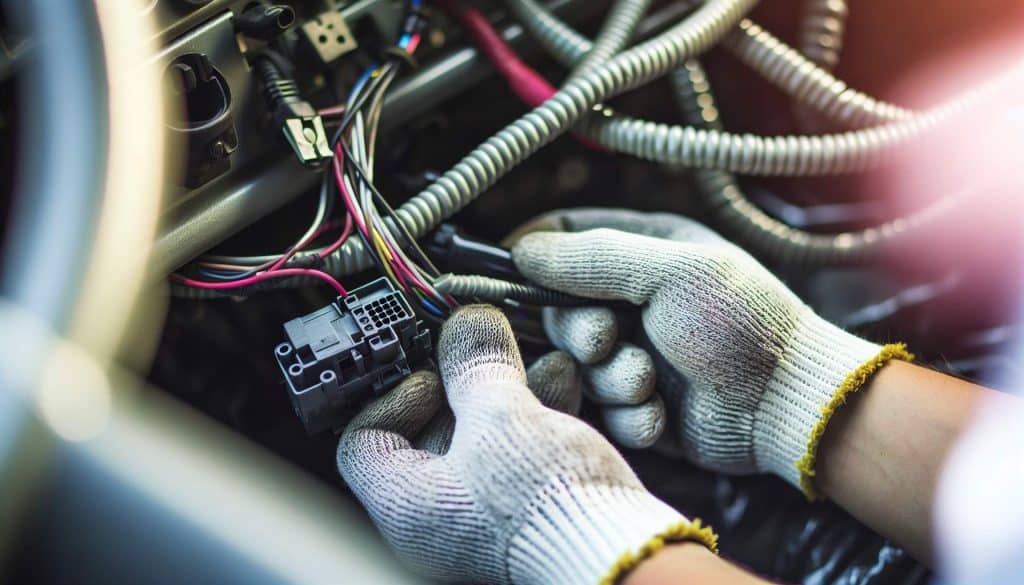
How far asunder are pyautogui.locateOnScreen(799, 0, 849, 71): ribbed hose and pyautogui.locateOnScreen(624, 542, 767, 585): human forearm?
84cm

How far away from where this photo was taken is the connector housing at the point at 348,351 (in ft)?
2.45

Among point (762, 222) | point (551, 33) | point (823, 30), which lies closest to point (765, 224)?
point (762, 222)

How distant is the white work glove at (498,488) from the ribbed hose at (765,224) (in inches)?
22.6

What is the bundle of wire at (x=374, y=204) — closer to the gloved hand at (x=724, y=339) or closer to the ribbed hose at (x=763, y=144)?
the gloved hand at (x=724, y=339)

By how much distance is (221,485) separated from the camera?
0.51 m

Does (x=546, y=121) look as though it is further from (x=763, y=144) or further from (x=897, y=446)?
(x=897, y=446)

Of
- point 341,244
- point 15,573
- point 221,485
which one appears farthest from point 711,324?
point 15,573

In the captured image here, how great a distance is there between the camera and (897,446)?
790 millimetres

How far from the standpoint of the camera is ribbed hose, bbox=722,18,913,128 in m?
1.10

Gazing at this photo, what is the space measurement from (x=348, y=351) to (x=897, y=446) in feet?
1.78

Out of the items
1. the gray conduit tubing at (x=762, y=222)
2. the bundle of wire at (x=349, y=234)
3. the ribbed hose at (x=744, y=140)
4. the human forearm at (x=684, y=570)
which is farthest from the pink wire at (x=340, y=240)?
the gray conduit tubing at (x=762, y=222)

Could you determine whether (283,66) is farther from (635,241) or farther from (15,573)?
(15,573)

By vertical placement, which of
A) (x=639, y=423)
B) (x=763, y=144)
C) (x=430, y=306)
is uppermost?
(x=763, y=144)

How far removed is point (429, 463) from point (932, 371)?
53cm
